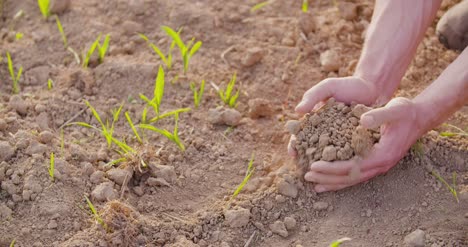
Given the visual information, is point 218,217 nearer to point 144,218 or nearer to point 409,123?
point 144,218

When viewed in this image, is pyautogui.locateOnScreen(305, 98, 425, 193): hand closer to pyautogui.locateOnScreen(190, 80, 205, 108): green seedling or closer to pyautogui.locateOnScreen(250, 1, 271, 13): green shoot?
pyautogui.locateOnScreen(190, 80, 205, 108): green seedling

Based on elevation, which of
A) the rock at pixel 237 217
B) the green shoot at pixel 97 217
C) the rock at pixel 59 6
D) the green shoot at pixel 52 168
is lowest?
the rock at pixel 237 217

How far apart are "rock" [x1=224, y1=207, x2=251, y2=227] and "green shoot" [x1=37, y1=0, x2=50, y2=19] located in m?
1.32

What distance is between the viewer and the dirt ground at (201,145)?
2.22m

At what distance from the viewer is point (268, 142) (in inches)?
103

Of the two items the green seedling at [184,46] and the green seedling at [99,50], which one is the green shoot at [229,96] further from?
the green seedling at [99,50]

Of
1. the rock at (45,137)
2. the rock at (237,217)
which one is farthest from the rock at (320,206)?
the rock at (45,137)

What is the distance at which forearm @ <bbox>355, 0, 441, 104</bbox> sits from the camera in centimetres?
246

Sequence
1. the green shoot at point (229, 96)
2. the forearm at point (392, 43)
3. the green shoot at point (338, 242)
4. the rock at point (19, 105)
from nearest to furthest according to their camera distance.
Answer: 1. the green shoot at point (338, 242)
2. the forearm at point (392, 43)
3. the rock at point (19, 105)
4. the green shoot at point (229, 96)

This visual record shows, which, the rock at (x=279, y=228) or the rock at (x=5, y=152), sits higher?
the rock at (x=5, y=152)

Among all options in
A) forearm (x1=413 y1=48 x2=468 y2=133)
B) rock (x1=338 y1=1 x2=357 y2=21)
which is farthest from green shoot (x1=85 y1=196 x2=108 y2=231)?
rock (x1=338 y1=1 x2=357 y2=21)

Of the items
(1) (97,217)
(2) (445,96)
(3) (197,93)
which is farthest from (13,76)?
(2) (445,96)

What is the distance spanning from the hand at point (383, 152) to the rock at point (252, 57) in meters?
0.73

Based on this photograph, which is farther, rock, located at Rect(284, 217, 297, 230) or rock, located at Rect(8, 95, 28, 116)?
rock, located at Rect(8, 95, 28, 116)
